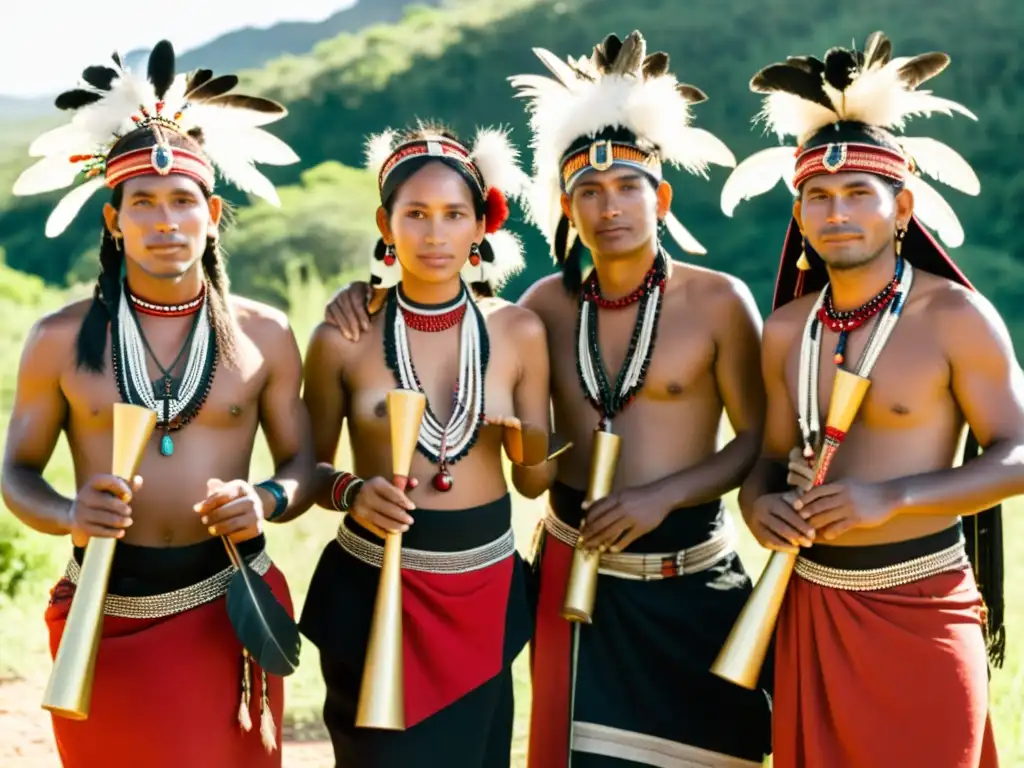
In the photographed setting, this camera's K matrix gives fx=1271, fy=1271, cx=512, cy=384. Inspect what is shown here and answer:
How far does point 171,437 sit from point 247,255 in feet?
33.4

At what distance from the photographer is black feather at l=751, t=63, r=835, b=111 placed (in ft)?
11.8

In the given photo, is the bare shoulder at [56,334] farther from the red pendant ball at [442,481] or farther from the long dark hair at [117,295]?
the red pendant ball at [442,481]

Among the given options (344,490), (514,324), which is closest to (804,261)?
(514,324)

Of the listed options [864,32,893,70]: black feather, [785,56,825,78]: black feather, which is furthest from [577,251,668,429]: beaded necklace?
[864,32,893,70]: black feather

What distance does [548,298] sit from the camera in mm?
4223

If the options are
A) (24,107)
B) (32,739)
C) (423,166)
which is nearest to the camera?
(423,166)

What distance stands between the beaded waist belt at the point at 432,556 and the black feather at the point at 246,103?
1229mm

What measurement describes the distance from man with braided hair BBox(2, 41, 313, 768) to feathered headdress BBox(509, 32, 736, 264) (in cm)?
113

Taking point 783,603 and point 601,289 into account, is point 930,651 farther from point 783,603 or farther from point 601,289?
point 601,289

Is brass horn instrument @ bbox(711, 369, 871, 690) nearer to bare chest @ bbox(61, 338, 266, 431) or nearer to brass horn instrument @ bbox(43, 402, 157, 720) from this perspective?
bare chest @ bbox(61, 338, 266, 431)

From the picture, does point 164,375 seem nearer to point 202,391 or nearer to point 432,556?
point 202,391

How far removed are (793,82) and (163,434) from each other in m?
2.01

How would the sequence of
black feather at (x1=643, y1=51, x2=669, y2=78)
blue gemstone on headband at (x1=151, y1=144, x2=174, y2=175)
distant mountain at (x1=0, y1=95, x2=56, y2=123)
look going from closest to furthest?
blue gemstone on headband at (x1=151, y1=144, x2=174, y2=175) → black feather at (x1=643, y1=51, x2=669, y2=78) → distant mountain at (x1=0, y1=95, x2=56, y2=123)

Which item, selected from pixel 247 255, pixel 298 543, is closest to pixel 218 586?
pixel 298 543
